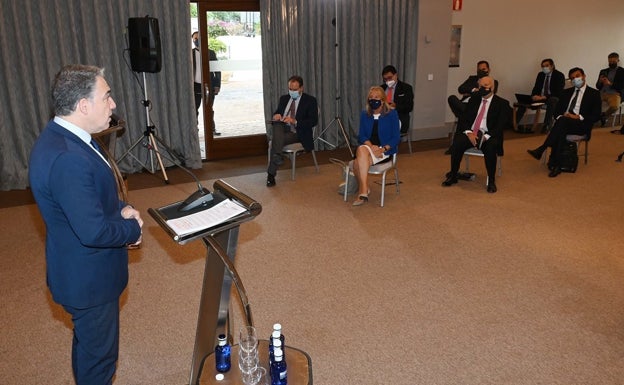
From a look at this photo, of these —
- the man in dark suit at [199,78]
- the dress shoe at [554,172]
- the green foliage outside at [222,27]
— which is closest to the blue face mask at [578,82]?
the dress shoe at [554,172]

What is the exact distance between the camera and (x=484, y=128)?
602 cm

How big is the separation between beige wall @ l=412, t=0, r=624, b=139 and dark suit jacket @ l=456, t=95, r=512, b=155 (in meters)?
2.28

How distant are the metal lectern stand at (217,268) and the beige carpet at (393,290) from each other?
1.99ft

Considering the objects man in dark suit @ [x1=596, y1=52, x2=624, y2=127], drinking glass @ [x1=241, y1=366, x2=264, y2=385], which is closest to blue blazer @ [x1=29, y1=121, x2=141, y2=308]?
drinking glass @ [x1=241, y1=366, x2=264, y2=385]

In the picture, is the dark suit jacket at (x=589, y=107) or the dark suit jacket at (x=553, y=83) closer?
the dark suit jacket at (x=589, y=107)

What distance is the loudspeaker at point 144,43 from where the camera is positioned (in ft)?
18.6

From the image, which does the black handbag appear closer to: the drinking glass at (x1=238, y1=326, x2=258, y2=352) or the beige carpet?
the beige carpet

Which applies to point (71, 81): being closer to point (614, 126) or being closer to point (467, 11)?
point (467, 11)

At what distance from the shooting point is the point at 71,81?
180 centimetres

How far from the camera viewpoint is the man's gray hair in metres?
1.80

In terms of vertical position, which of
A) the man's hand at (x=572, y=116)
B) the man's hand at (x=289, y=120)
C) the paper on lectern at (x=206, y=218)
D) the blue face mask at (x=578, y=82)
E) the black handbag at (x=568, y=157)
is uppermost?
the blue face mask at (x=578, y=82)

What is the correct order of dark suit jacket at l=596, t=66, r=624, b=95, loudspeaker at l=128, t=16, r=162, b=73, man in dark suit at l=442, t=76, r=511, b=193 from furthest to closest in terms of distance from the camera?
dark suit jacket at l=596, t=66, r=624, b=95, man in dark suit at l=442, t=76, r=511, b=193, loudspeaker at l=128, t=16, r=162, b=73

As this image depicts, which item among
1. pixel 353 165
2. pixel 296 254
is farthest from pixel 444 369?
pixel 353 165

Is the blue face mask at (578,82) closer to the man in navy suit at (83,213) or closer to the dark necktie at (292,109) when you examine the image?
the dark necktie at (292,109)
